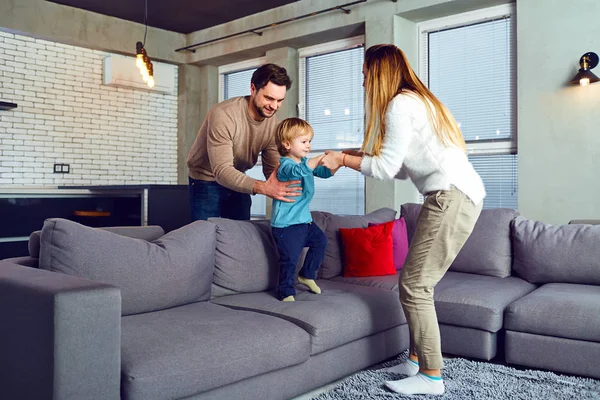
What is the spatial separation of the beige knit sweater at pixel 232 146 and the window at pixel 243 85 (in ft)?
11.9

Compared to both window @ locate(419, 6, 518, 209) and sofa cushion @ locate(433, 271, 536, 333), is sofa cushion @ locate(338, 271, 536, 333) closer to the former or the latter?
sofa cushion @ locate(433, 271, 536, 333)

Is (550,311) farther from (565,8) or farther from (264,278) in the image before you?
(565,8)

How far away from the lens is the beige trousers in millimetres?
2396

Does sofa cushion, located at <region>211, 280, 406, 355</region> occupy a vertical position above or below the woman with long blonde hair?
below

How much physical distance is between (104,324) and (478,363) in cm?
200

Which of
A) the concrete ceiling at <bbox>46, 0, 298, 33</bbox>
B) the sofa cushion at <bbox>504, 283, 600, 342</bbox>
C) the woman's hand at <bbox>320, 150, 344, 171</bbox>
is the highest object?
the concrete ceiling at <bbox>46, 0, 298, 33</bbox>

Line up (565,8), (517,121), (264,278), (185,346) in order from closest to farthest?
(185,346), (264,278), (565,8), (517,121)

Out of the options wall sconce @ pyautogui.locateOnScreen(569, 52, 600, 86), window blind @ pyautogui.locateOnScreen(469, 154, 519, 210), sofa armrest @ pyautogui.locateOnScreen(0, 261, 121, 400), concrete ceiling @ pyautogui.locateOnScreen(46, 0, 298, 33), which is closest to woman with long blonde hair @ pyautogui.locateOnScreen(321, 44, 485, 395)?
sofa armrest @ pyautogui.locateOnScreen(0, 261, 121, 400)

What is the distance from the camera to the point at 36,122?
672cm

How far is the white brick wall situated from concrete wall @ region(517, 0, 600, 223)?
16.1ft

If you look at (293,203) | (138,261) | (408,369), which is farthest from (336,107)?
(138,261)

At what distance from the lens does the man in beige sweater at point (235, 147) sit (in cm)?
313

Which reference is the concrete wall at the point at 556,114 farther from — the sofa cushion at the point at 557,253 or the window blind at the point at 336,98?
the window blind at the point at 336,98

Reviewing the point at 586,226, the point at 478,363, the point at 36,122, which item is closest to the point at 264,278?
the point at 478,363
